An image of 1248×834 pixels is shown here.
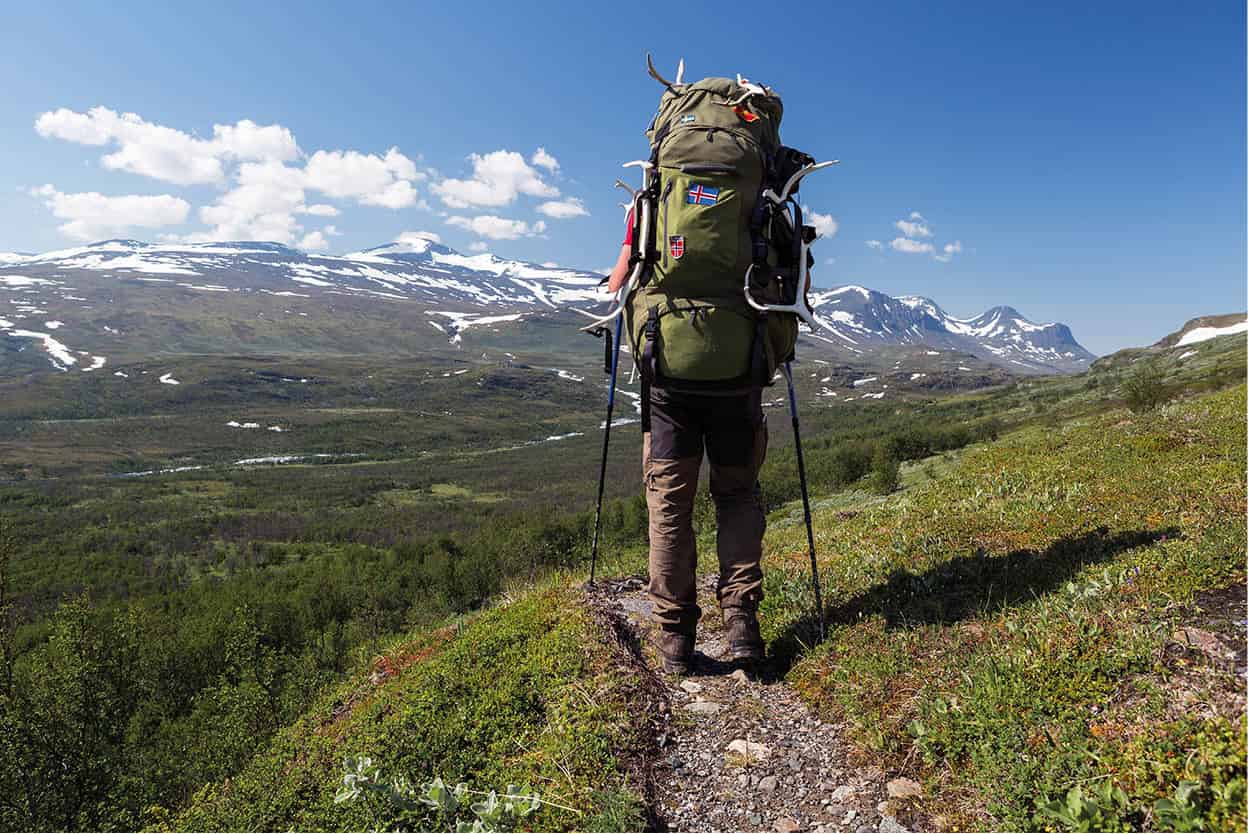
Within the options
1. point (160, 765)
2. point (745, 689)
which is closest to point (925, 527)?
point (745, 689)

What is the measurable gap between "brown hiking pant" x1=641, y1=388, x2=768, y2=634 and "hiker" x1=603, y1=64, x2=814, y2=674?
12 mm

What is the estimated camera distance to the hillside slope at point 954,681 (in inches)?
126

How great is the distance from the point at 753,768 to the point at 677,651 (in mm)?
1545

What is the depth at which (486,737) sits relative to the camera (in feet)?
16.1

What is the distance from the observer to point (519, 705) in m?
5.16

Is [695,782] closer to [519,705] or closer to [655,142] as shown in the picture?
[519,705]

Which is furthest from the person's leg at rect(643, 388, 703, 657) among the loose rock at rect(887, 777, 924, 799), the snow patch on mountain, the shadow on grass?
the snow patch on mountain

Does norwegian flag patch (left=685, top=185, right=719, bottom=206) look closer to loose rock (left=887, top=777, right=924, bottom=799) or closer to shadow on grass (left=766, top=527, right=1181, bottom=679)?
shadow on grass (left=766, top=527, right=1181, bottom=679)

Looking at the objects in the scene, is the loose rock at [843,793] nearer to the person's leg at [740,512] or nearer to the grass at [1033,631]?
the grass at [1033,631]

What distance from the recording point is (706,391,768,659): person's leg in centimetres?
556

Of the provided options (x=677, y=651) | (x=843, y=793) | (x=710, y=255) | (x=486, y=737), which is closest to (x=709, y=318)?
(x=710, y=255)

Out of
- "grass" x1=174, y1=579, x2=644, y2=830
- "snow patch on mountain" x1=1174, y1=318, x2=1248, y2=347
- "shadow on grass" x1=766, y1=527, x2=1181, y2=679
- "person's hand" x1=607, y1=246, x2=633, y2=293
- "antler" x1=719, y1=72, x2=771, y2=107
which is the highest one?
"snow patch on mountain" x1=1174, y1=318, x2=1248, y2=347

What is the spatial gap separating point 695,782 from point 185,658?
44.9 meters

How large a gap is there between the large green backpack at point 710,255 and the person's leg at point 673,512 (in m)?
0.38
